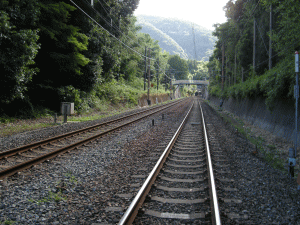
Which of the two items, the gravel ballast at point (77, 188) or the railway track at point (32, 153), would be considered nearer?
the gravel ballast at point (77, 188)

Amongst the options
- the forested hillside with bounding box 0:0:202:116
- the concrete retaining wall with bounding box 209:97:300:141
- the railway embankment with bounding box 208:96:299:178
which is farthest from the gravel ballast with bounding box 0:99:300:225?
the forested hillside with bounding box 0:0:202:116

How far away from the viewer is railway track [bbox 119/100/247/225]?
365 cm

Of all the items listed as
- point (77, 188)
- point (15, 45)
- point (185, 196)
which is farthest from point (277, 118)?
point (15, 45)

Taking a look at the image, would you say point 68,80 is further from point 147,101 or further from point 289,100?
point 147,101

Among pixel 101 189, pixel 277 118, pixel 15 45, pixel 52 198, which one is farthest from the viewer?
pixel 15 45

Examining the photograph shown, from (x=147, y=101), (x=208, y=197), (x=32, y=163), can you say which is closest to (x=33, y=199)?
(x=32, y=163)

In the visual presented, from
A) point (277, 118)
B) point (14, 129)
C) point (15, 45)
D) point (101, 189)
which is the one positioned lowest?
point (101, 189)

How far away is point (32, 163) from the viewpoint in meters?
6.06

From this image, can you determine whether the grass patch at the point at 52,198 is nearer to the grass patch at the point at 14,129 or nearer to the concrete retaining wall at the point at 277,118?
the grass patch at the point at 14,129

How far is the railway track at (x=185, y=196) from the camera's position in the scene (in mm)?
3646

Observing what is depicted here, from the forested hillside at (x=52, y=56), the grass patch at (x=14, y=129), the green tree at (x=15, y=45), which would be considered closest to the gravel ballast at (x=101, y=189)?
the grass patch at (x=14, y=129)

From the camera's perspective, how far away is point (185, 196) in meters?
4.49

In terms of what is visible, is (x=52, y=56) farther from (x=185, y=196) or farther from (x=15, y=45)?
(x=185, y=196)

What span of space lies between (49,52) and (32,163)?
535 inches
